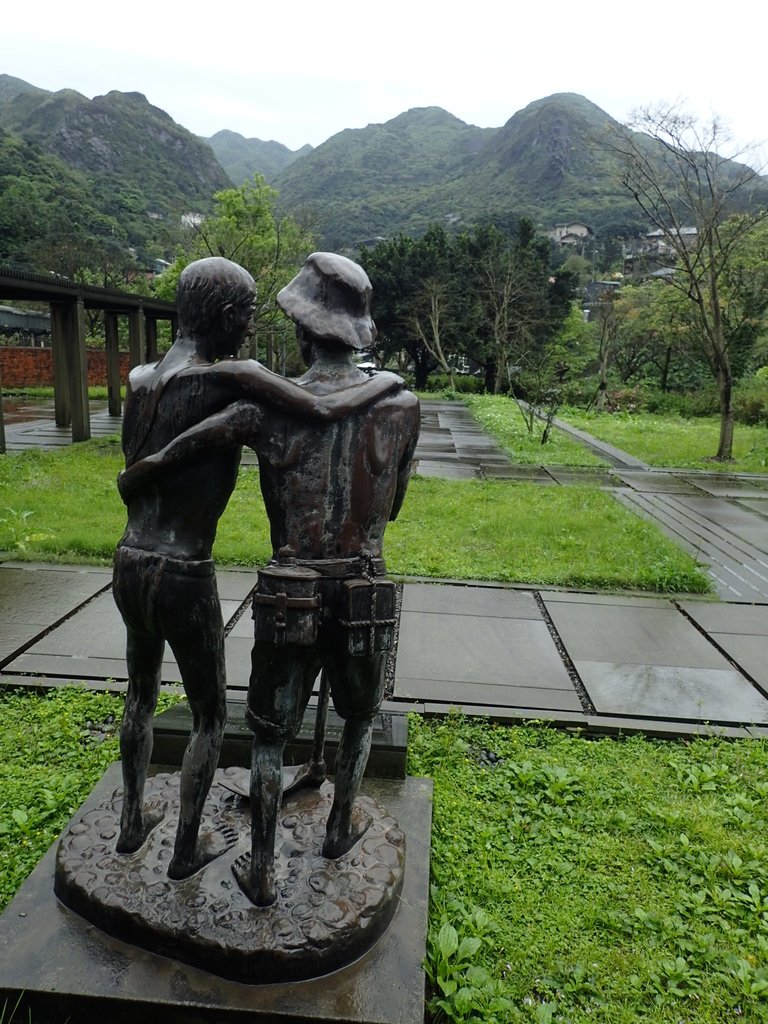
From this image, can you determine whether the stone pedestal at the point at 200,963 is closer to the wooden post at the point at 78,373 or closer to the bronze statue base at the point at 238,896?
the bronze statue base at the point at 238,896

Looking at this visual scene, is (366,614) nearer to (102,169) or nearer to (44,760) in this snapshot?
(44,760)

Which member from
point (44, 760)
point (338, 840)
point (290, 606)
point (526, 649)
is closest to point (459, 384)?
point (526, 649)

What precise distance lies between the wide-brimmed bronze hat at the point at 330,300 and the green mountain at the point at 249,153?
131 m

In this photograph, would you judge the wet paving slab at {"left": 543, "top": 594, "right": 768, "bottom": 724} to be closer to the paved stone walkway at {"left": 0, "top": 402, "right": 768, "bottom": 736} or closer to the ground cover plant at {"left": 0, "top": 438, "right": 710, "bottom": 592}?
the paved stone walkway at {"left": 0, "top": 402, "right": 768, "bottom": 736}

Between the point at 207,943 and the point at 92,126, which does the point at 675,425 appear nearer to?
the point at 207,943

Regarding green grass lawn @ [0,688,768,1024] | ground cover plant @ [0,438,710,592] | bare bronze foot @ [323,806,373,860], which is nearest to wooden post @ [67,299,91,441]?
ground cover plant @ [0,438,710,592]

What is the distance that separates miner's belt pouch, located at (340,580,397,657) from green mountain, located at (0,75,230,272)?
24703 mm

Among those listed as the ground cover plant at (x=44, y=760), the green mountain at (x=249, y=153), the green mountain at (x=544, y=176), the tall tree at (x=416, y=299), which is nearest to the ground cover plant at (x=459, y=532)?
the ground cover plant at (x=44, y=760)

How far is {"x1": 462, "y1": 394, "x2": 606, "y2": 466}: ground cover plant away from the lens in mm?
12867

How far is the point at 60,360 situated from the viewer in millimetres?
15188

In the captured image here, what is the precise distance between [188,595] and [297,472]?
0.46 m

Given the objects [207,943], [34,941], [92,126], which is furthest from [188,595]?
[92,126]

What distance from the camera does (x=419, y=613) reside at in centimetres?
546

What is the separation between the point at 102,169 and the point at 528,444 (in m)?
64.6
